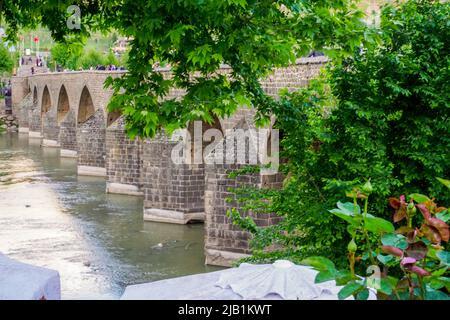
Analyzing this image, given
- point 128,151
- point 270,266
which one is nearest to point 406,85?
point 270,266

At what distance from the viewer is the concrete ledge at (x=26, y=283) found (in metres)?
5.59

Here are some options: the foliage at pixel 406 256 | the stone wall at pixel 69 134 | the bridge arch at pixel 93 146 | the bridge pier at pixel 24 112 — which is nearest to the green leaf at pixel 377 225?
the foliage at pixel 406 256

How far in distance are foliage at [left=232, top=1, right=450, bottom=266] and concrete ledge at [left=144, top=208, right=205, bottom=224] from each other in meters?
13.7

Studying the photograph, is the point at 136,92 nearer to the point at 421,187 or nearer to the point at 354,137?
the point at 354,137

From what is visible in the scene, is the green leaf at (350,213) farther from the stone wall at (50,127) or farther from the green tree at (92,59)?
the green tree at (92,59)

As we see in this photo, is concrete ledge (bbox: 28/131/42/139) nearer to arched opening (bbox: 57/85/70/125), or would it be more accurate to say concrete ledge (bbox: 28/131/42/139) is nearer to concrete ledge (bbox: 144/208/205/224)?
arched opening (bbox: 57/85/70/125)

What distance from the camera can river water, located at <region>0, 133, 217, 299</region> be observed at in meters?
17.8

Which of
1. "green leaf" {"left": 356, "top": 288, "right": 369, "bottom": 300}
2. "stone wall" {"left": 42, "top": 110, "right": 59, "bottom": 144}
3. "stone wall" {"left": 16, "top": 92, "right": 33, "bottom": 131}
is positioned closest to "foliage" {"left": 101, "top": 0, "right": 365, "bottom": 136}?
"green leaf" {"left": 356, "top": 288, "right": 369, "bottom": 300}

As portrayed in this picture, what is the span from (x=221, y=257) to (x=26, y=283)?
13.1 metres

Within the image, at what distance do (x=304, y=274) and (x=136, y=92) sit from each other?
13.7 ft

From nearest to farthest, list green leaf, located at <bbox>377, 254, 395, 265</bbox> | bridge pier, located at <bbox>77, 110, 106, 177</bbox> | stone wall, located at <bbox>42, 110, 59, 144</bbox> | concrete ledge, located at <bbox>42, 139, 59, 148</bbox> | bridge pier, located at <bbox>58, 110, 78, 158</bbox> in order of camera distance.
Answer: green leaf, located at <bbox>377, 254, 395, 265</bbox>, bridge pier, located at <bbox>77, 110, 106, 177</bbox>, bridge pier, located at <bbox>58, 110, 78, 158</bbox>, concrete ledge, located at <bbox>42, 139, 59, 148</bbox>, stone wall, located at <bbox>42, 110, 59, 144</bbox>

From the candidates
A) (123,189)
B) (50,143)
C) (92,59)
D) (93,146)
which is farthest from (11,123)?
(123,189)

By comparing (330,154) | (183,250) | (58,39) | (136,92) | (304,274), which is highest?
(58,39)

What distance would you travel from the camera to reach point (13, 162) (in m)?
40.0
